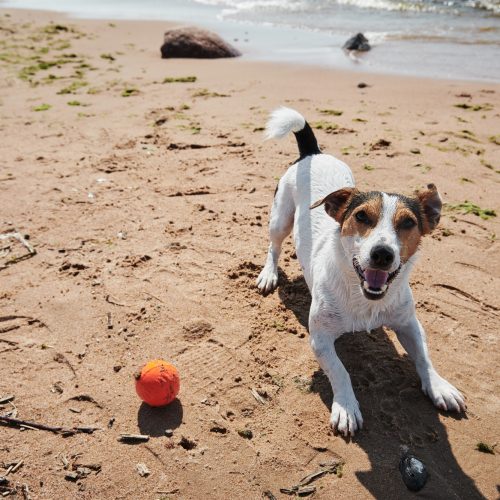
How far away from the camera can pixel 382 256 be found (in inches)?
124

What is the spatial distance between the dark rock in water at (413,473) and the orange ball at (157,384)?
1.47 metres

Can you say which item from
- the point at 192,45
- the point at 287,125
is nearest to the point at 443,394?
the point at 287,125

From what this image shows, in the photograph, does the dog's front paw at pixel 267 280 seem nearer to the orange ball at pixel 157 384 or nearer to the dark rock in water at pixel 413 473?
the orange ball at pixel 157 384

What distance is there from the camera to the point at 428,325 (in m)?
4.25

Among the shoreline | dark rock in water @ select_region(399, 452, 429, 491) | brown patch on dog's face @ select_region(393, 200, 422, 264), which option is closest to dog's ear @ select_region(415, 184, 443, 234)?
brown patch on dog's face @ select_region(393, 200, 422, 264)

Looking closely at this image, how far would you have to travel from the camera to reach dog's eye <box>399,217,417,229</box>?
11.1ft

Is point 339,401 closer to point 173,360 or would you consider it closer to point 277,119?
point 173,360

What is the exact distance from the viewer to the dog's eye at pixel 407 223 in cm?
338

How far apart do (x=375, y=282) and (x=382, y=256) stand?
22cm

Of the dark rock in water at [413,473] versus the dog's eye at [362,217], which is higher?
the dog's eye at [362,217]

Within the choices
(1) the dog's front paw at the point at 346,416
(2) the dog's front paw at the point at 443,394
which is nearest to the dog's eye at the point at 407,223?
(2) the dog's front paw at the point at 443,394

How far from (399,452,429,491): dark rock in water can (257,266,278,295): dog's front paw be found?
1991mm

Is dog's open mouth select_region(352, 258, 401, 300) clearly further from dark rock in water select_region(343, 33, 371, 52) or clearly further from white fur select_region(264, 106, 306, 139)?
dark rock in water select_region(343, 33, 371, 52)

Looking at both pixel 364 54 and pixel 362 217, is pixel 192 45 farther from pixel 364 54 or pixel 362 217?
pixel 362 217
